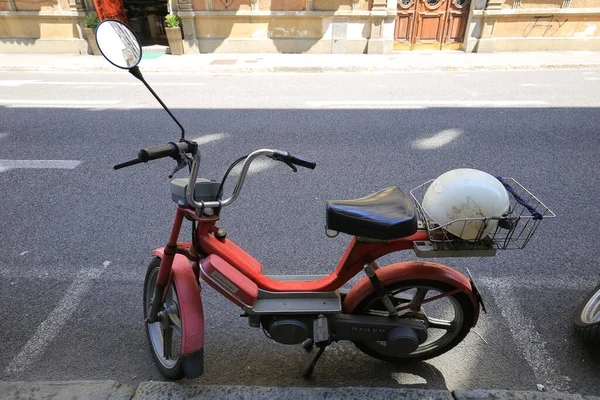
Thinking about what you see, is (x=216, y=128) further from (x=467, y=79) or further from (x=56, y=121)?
(x=467, y=79)

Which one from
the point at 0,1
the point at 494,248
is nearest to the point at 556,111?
the point at 494,248

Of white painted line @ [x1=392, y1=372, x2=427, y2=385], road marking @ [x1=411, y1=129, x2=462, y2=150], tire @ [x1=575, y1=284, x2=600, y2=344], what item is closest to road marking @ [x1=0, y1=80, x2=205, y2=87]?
road marking @ [x1=411, y1=129, x2=462, y2=150]

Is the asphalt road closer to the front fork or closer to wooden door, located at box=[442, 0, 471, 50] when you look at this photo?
the front fork

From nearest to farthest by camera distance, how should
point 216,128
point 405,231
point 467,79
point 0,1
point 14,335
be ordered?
point 405,231, point 14,335, point 216,128, point 467,79, point 0,1

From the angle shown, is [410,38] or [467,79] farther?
[410,38]

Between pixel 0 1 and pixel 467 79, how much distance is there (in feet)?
52.8

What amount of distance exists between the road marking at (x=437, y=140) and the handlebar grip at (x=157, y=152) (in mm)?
4482

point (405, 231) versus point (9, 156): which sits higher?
point (405, 231)

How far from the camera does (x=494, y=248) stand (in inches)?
77.0

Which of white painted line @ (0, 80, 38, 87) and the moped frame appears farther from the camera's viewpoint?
white painted line @ (0, 80, 38, 87)

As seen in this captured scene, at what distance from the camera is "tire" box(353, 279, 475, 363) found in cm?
216

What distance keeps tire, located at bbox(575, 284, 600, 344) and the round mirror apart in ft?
9.92

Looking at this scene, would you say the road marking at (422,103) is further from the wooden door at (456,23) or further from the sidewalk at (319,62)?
the wooden door at (456,23)

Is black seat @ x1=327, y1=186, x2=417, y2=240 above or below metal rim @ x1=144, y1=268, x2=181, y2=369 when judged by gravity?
above
